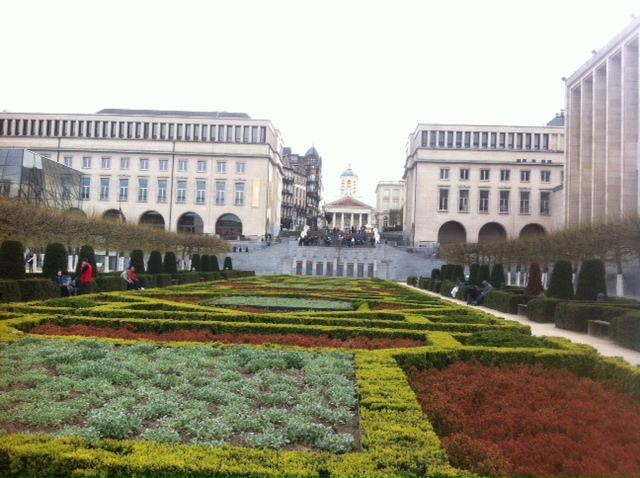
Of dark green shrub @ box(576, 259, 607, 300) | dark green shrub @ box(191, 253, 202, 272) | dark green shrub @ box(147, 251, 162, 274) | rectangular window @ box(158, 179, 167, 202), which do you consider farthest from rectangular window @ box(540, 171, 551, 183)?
dark green shrub @ box(576, 259, 607, 300)

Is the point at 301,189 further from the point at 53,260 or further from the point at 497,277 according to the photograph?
the point at 53,260

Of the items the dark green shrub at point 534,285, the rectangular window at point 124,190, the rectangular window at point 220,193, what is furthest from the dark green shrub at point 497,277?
the rectangular window at point 124,190

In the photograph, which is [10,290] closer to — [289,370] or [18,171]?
[289,370]

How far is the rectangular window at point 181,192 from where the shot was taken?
255 ft

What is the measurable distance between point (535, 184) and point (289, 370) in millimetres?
74252

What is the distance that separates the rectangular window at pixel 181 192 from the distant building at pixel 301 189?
113 feet

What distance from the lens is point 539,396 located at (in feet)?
24.9

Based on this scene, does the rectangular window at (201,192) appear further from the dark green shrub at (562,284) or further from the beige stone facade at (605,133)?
the dark green shrub at (562,284)

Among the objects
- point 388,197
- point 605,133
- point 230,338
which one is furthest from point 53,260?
point 388,197

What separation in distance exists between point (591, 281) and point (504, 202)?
58607mm

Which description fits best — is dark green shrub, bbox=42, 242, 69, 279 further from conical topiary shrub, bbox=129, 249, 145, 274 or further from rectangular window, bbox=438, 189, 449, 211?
rectangular window, bbox=438, 189, 449, 211

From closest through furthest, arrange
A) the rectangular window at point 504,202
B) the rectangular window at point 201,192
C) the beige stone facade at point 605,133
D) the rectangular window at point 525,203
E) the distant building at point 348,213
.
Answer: the beige stone facade at point 605,133 < the rectangular window at point 525,203 < the rectangular window at point 504,202 < the rectangular window at point 201,192 < the distant building at point 348,213

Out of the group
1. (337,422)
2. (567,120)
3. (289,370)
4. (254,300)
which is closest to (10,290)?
(254,300)

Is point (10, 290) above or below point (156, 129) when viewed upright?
below
